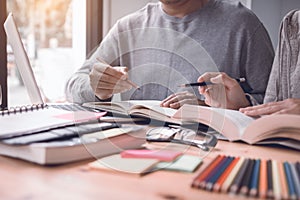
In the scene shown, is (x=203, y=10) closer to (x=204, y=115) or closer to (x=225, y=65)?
(x=225, y=65)

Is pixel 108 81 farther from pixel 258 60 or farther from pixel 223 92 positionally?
pixel 258 60

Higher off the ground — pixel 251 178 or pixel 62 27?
pixel 62 27

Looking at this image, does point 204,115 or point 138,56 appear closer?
point 204,115

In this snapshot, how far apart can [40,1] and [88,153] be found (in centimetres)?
136

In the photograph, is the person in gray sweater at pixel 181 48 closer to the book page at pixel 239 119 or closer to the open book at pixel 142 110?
the open book at pixel 142 110

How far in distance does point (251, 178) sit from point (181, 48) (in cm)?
104

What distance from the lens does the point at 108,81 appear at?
3.72 feet

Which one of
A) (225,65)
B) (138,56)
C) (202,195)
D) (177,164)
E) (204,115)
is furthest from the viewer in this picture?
(138,56)

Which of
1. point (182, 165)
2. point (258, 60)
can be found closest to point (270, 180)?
point (182, 165)

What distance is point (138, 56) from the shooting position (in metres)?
1.58

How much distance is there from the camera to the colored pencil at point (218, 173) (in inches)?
19.2

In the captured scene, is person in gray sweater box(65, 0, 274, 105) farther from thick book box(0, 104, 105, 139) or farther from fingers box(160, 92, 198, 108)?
thick book box(0, 104, 105, 139)

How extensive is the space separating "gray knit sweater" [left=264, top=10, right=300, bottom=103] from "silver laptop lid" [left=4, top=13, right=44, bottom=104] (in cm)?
70


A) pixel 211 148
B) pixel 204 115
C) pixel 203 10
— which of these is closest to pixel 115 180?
pixel 211 148
